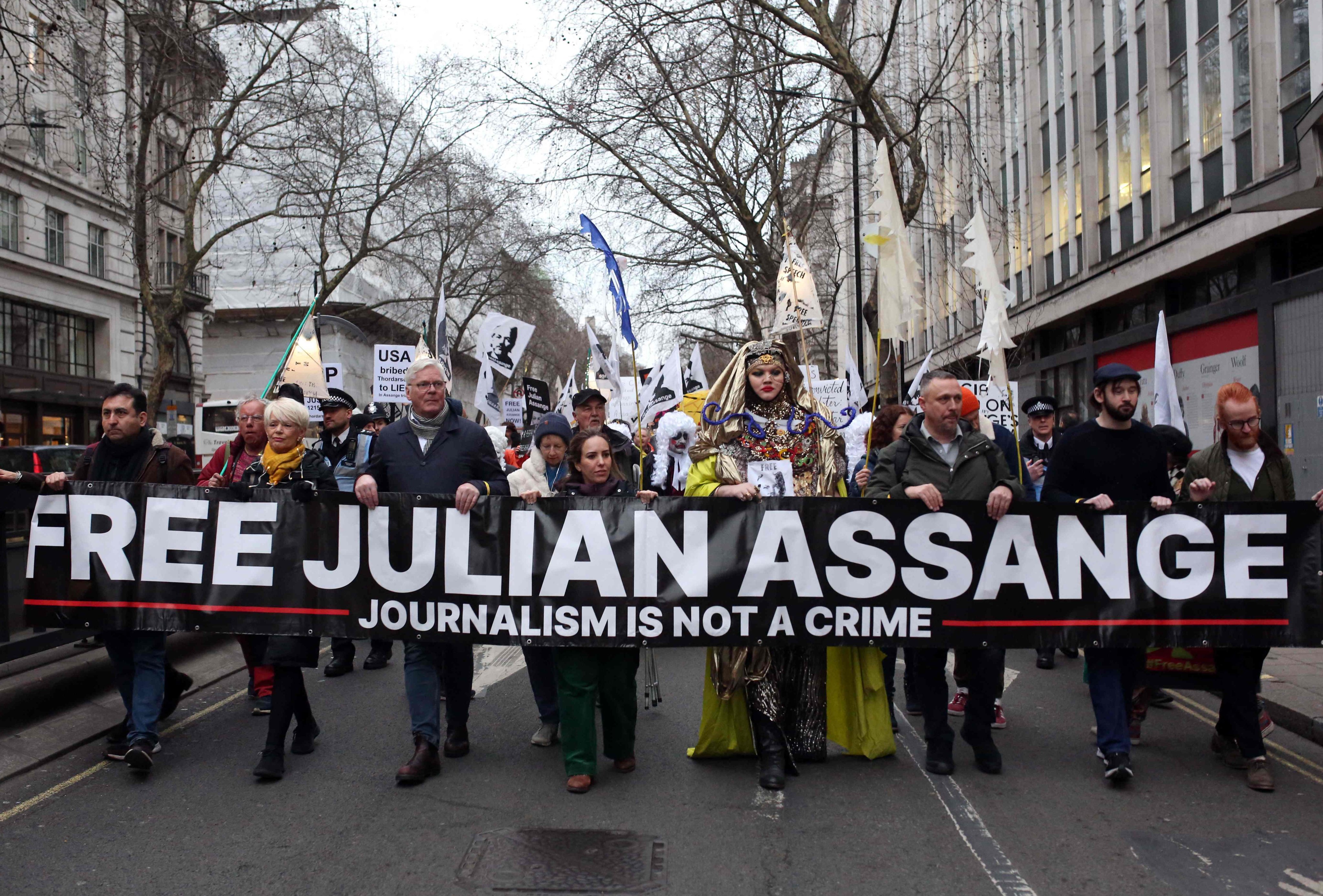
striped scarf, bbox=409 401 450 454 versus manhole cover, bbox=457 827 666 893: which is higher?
striped scarf, bbox=409 401 450 454

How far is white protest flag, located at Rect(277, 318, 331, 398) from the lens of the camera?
11.5m

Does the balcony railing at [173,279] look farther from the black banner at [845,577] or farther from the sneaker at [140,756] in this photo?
the black banner at [845,577]

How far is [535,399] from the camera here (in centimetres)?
1530

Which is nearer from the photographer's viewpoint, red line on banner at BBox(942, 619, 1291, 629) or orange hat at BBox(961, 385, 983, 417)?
red line on banner at BBox(942, 619, 1291, 629)

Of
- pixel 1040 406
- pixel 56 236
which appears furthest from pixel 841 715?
pixel 56 236

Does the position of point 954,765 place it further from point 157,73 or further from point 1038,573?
point 157,73

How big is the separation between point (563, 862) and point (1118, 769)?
268 centimetres

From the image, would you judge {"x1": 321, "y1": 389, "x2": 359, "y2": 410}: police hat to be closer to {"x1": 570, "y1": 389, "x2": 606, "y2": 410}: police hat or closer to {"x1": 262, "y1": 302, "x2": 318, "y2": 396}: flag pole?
{"x1": 262, "y1": 302, "x2": 318, "y2": 396}: flag pole

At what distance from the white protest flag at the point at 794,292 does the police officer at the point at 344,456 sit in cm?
371

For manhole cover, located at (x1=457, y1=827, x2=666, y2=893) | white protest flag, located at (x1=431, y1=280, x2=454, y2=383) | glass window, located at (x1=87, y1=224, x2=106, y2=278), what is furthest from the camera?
glass window, located at (x1=87, y1=224, x2=106, y2=278)

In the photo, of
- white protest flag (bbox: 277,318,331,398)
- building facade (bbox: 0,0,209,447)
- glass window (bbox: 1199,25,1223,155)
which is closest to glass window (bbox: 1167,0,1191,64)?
glass window (bbox: 1199,25,1223,155)

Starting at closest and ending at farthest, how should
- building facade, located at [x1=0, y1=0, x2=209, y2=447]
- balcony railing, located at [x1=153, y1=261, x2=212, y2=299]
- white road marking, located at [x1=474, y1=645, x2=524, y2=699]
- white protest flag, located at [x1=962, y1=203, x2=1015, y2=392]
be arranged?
1. white protest flag, located at [x1=962, y1=203, x2=1015, y2=392]
2. white road marking, located at [x1=474, y1=645, x2=524, y2=699]
3. building facade, located at [x1=0, y1=0, x2=209, y2=447]
4. balcony railing, located at [x1=153, y1=261, x2=212, y2=299]

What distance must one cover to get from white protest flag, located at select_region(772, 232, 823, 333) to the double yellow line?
13.7ft

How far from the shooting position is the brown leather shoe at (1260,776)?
16.1 feet
